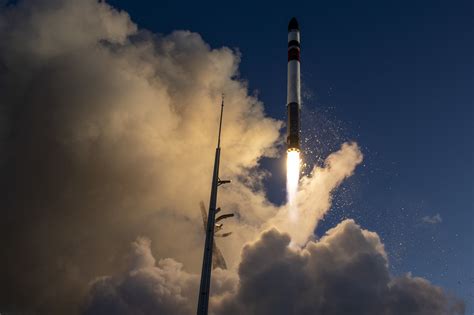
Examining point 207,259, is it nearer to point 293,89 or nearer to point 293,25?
point 293,89

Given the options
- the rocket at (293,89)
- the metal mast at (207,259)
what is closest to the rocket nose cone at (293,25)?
the rocket at (293,89)

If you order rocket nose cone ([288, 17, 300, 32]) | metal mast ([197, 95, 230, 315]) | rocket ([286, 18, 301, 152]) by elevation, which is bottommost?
metal mast ([197, 95, 230, 315])

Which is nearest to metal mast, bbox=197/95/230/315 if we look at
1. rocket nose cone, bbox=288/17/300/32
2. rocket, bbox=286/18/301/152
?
rocket, bbox=286/18/301/152

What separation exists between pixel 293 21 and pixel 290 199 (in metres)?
39.8

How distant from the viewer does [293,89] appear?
100875 millimetres

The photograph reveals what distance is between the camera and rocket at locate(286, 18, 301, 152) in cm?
9550

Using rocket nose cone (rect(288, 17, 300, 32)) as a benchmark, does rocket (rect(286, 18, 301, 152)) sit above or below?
below

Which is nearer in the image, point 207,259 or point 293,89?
point 207,259

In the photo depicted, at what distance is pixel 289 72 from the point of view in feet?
339

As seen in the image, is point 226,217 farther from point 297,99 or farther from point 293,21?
point 293,21

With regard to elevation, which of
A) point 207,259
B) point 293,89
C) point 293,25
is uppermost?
point 293,25

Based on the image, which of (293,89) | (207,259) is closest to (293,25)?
(293,89)

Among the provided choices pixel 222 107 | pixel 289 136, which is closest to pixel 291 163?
pixel 289 136

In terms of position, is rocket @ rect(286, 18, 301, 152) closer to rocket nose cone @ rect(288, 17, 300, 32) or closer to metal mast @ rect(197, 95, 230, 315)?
rocket nose cone @ rect(288, 17, 300, 32)
